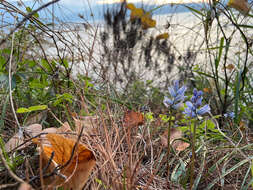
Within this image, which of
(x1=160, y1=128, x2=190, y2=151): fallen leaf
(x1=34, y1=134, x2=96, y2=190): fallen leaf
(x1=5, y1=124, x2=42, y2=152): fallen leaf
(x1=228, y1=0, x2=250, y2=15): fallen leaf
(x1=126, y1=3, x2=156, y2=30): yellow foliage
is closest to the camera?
(x1=34, y1=134, x2=96, y2=190): fallen leaf

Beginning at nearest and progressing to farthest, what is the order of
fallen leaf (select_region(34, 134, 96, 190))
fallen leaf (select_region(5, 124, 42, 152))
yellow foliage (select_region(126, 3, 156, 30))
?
fallen leaf (select_region(34, 134, 96, 190)) < fallen leaf (select_region(5, 124, 42, 152)) < yellow foliage (select_region(126, 3, 156, 30))

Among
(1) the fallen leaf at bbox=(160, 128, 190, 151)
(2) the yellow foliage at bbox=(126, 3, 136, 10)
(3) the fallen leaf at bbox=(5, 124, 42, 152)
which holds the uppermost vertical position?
(2) the yellow foliage at bbox=(126, 3, 136, 10)

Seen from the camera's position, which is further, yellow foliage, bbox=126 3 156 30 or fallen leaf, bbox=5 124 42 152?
yellow foliage, bbox=126 3 156 30

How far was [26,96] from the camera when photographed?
1286 mm

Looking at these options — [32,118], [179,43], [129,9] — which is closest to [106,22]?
[129,9]

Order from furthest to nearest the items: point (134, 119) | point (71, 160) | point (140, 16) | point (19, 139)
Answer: point (140, 16) → point (134, 119) → point (19, 139) → point (71, 160)

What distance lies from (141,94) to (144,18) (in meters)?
0.71

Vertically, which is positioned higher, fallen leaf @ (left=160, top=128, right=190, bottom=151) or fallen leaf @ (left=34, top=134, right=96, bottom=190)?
fallen leaf @ (left=34, top=134, right=96, bottom=190)

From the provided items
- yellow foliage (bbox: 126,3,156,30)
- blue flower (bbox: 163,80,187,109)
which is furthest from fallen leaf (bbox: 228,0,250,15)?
yellow foliage (bbox: 126,3,156,30)

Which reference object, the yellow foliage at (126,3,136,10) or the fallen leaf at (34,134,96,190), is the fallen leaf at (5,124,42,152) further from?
the yellow foliage at (126,3,136,10)

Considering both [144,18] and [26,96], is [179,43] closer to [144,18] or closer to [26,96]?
[144,18]

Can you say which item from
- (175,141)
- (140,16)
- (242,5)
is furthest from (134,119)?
(140,16)

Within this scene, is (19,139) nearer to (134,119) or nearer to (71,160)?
(71,160)

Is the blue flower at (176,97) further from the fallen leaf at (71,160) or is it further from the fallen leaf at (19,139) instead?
the fallen leaf at (19,139)
